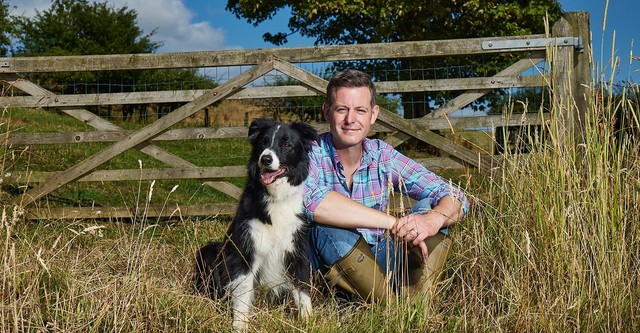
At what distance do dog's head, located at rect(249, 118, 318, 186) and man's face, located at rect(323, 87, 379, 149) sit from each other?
162 mm

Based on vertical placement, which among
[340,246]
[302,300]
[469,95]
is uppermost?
[469,95]

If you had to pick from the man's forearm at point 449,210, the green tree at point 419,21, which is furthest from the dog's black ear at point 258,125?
the green tree at point 419,21

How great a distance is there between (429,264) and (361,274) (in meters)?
0.37

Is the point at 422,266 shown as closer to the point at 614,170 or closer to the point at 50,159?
the point at 614,170

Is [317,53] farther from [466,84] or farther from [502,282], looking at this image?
[502,282]

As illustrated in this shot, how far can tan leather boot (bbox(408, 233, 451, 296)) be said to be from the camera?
350 centimetres

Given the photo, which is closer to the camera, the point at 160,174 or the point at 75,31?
the point at 160,174

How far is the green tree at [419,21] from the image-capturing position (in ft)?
51.2

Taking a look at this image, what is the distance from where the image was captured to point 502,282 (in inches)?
132

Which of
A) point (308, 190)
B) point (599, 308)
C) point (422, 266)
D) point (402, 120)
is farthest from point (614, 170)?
point (402, 120)

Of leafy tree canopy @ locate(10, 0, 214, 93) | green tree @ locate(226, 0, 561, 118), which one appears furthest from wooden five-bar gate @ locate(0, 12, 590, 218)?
leafy tree canopy @ locate(10, 0, 214, 93)

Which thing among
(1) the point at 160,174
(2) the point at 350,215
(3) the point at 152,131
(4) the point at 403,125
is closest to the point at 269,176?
(2) the point at 350,215

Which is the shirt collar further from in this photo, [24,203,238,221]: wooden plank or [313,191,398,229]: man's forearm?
[24,203,238,221]: wooden plank

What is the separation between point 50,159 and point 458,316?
7.55m
